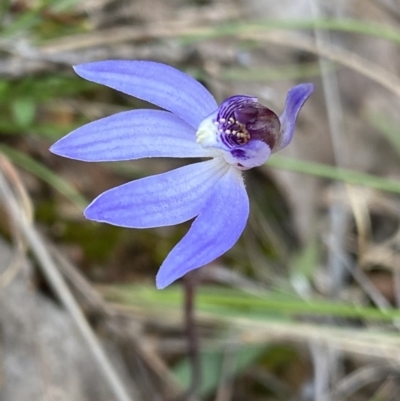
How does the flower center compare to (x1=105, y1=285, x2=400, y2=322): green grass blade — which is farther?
(x1=105, y1=285, x2=400, y2=322): green grass blade

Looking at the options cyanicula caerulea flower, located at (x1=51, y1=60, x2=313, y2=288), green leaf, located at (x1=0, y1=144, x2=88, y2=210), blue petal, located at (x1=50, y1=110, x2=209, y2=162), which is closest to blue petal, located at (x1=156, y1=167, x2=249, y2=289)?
cyanicula caerulea flower, located at (x1=51, y1=60, x2=313, y2=288)

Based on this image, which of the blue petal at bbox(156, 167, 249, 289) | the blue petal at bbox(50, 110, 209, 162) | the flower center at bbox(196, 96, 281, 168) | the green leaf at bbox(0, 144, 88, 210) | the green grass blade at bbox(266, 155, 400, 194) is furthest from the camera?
the green leaf at bbox(0, 144, 88, 210)

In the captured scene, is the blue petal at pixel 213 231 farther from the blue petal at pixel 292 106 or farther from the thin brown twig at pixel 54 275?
the thin brown twig at pixel 54 275

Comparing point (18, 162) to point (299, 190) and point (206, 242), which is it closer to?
point (299, 190)

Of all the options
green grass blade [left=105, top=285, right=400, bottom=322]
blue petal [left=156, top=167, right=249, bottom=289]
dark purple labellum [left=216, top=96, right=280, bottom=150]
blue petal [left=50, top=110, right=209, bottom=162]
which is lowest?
blue petal [left=156, top=167, right=249, bottom=289]

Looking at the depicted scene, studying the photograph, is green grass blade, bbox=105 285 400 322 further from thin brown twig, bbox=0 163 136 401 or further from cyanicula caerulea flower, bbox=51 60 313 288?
cyanicula caerulea flower, bbox=51 60 313 288

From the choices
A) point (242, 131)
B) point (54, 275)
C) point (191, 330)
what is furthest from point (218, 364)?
point (242, 131)
